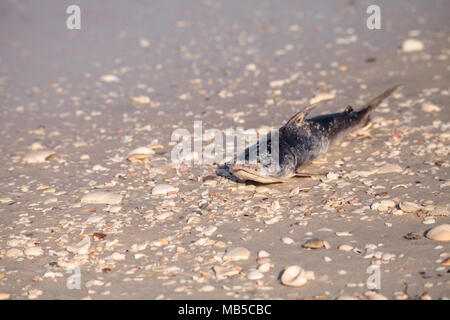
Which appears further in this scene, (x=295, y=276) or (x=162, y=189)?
(x=162, y=189)

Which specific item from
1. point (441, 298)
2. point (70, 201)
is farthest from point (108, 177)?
point (441, 298)

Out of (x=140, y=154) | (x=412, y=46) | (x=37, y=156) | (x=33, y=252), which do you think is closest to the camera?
(x=33, y=252)

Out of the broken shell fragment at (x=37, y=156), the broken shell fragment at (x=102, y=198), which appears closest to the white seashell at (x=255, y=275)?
the broken shell fragment at (x=102, y=198)

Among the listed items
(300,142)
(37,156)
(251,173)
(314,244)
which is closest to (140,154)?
(37,156)

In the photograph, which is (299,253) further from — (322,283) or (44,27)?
(44,27)

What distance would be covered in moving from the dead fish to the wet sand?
183 millimetres

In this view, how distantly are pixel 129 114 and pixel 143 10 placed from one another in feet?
20.1

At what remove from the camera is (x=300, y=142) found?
562cm

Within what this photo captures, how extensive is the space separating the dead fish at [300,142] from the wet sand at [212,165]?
18cm

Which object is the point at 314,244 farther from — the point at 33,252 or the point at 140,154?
the point at 140,154

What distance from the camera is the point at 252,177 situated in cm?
519

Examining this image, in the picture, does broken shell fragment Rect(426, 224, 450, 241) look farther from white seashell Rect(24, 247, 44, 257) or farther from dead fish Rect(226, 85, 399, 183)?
white seashell Rect(24, 247, 44, 257)

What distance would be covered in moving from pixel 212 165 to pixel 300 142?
109 cm

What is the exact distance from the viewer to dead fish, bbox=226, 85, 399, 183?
17.0ft
